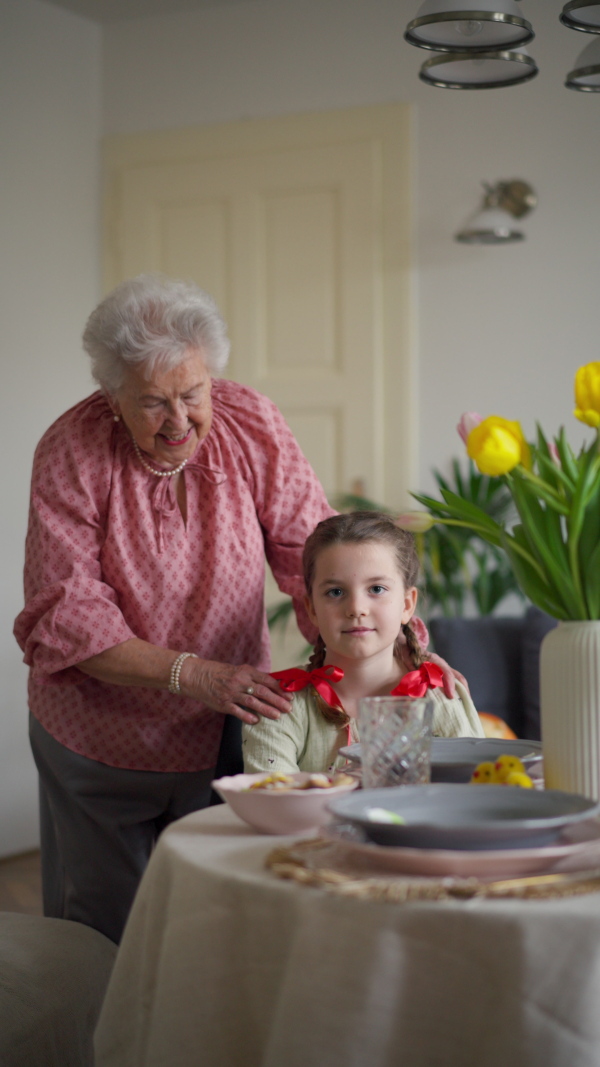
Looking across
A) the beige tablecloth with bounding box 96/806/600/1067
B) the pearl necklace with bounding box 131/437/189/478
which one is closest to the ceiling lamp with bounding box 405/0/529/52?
the pearl necklace with bounding box 131/437/189/478

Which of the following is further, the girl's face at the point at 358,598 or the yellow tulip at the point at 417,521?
the girl's face at the point at 358,598

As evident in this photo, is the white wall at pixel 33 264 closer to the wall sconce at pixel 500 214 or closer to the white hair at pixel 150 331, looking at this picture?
the wall sconce at pixel 500 214

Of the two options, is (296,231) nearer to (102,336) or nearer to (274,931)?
(102,336)

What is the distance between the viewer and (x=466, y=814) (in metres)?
1.08

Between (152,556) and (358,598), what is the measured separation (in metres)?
0.45

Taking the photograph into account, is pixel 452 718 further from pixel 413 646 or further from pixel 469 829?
pixel 469 829

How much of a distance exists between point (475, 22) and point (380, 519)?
37.3 inches

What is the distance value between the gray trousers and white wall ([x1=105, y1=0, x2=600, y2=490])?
2.18 m

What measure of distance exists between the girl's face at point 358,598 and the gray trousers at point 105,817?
500 millimetres

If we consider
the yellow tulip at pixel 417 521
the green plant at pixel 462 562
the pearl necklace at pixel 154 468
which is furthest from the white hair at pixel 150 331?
the green plant at pixel 462 562

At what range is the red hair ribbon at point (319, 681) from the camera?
5.42ft

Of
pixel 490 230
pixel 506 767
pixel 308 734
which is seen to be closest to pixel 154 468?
pixel 308 734

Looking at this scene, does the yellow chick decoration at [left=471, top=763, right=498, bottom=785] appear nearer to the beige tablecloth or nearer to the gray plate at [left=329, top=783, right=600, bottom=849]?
the gray plate at [left=329, top=783, right=600, bottom=849]

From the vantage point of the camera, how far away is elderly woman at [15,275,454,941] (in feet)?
6.09
